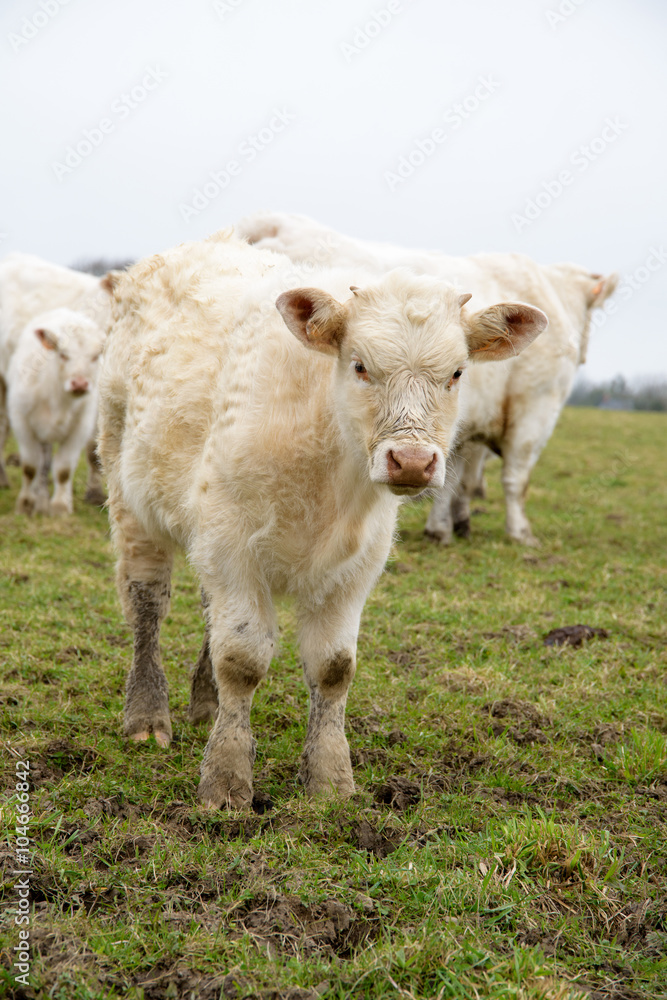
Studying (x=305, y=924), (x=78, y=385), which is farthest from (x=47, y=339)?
(x=305, y=924)

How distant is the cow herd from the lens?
131 inches

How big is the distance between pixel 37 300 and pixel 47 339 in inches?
89.7

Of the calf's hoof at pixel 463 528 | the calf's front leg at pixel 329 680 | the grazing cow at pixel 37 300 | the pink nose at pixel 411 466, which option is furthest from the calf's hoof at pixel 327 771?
the grazing cow at pixel 37 300

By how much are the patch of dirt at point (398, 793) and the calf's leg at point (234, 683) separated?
573 millimetres

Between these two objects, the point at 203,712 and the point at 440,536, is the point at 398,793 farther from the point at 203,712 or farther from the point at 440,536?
the point at 440,536

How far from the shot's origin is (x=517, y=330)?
3.68m

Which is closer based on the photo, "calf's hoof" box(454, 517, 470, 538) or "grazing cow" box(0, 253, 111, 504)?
"calf's hoof" box(454, 517, 470, 538)

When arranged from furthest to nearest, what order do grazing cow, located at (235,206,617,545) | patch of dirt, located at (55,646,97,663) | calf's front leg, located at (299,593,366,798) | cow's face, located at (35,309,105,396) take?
cow's face, located at (35,309,105,396) < grazing cow, located at (235,206,617,545) < patch of dirt, located at (55,646,97,663) < calf's front leg, located at (299,593,366,798)

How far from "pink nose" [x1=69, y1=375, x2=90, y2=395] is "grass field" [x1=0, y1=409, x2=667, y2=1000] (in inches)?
125

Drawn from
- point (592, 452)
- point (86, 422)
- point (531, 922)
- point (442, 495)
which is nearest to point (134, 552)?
point (531, 922)

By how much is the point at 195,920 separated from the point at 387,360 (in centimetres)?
198

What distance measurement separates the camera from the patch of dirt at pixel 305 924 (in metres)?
2.69

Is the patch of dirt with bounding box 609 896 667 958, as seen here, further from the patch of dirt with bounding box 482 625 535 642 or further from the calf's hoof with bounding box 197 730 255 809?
the patch of dirt with bounding box 482 625 535 642

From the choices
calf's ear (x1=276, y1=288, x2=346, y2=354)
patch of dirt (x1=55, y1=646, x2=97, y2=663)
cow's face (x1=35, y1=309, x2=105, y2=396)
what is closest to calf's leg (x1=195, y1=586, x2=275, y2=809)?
calf's ear (x1=276, y1=288, x2=346, y2=354)
